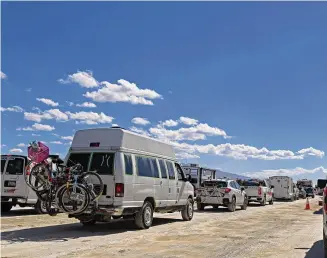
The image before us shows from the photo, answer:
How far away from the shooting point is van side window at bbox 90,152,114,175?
1148cm

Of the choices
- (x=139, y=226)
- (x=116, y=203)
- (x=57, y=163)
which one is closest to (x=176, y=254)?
(x=116, y=203)

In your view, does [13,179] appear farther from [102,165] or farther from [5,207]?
[102,165]

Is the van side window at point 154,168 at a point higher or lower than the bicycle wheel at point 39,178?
higher

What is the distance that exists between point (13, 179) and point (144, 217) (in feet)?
21.5

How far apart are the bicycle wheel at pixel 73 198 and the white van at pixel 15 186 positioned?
5.61 metres

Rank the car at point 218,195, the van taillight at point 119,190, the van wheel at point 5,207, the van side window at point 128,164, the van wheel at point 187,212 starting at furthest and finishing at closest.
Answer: the car at point 218,195 → the van wheel at point 5,207 → the van wheel at point 187,212 → the van side window at point 128,164 → the van taillight at point 119,190

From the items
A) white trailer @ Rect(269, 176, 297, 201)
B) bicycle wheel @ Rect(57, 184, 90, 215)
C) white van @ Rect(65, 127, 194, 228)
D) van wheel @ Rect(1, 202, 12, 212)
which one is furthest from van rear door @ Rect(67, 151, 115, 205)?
white trailer @ Rect(269, 176, 297, 201)

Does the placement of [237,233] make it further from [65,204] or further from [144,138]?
[65,204]

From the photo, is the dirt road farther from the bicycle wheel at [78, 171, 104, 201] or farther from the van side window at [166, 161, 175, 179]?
the van side window at [166, 161, 175, 179]

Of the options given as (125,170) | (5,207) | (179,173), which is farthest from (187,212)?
(5,207)

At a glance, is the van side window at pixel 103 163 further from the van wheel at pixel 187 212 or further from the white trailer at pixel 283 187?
the white trailer at pixel 283 187

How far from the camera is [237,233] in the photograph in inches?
474

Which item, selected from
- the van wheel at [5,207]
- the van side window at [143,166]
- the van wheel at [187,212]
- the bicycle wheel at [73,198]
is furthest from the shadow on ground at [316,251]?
the van wheel at [5,207]

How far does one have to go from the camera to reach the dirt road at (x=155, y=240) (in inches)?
333
